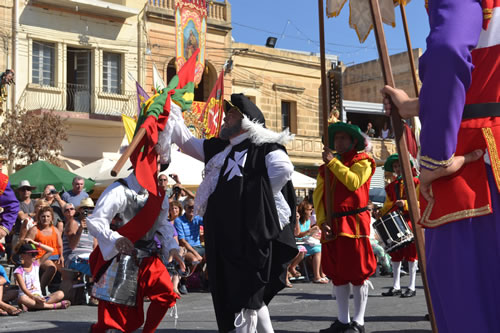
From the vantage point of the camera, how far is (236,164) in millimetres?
5262

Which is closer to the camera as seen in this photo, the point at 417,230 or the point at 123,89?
the point at 417,230

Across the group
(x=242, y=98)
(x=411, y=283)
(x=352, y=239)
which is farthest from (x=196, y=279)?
(x=242, y=98)

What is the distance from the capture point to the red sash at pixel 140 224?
5.57 meters

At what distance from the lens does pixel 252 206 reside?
201 inches

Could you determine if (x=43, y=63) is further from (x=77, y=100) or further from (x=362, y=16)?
(x=362, y=16)

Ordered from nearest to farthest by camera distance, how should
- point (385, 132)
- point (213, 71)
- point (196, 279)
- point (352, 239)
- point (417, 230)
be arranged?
1. point (417, 230)
2. point (352, 239)
3. point (196, 279)
4. point (213, 71)
5. point (385, 132)

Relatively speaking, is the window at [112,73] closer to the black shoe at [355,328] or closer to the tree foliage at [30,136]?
the tree foliage at [30,136]

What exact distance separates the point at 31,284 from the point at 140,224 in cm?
468

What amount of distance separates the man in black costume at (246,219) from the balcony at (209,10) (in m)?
22.9

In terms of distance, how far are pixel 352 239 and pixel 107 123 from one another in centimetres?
2027

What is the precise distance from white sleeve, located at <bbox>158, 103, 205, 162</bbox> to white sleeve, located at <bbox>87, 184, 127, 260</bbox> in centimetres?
55

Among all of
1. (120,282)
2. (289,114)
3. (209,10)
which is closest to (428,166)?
(120,282)

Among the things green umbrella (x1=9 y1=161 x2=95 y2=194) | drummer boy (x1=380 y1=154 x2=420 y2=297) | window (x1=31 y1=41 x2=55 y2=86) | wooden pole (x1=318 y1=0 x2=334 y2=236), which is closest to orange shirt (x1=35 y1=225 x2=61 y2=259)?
green umbrella (x1=9 y1=161 x2=95 y2=194)

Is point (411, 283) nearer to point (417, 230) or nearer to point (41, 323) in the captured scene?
point (41, 323)
